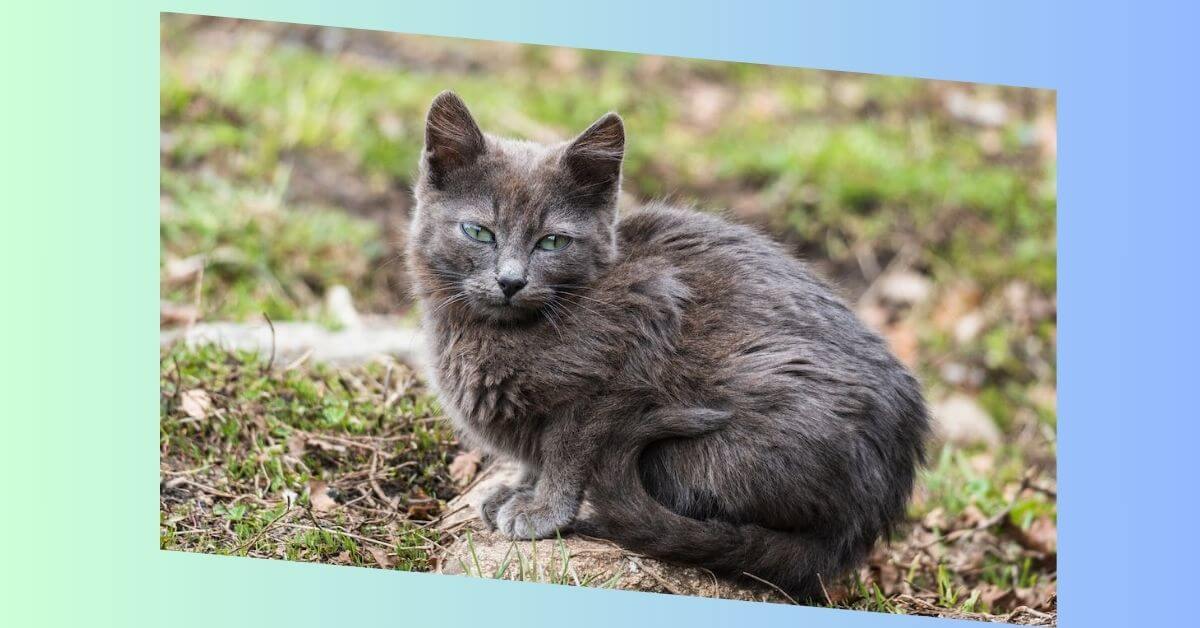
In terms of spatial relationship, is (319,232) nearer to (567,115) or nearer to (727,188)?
(567,115)

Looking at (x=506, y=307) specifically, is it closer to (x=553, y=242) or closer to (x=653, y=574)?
(x=553, y=242)

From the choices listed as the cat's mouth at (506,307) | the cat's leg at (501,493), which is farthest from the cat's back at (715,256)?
the cat's leg at (501,493)

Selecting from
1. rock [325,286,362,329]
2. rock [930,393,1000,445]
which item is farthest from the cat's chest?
rock [930,393,1000,445]

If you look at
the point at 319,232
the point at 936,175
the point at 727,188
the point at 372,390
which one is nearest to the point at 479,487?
the point at 372,390

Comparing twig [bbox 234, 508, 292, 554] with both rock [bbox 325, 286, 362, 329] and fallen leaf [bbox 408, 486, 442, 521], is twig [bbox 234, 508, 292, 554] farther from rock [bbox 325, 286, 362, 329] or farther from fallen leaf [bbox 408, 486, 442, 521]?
rock [bbox 325, 286, 362, 329]

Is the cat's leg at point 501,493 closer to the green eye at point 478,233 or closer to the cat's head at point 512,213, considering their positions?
the cat's head at point 512,213

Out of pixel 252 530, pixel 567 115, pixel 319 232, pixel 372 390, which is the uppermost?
pixel 567 115
